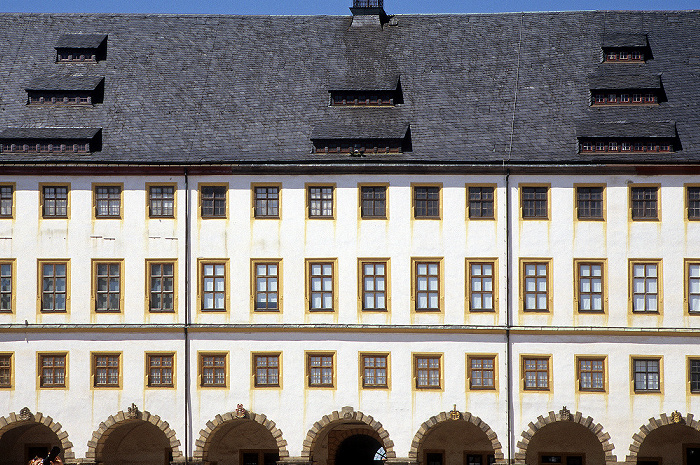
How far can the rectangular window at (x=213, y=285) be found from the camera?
1917 inches

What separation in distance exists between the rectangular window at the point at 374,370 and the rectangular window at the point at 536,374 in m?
5.55

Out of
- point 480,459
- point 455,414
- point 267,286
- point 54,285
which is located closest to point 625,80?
point 455,414

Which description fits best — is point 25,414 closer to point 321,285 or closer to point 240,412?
point 240,412

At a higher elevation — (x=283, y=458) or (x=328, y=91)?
(x=328, y=91)

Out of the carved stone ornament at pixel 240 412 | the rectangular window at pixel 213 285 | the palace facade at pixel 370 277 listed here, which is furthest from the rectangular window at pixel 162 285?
the carved stone ornament at pixel 240 412

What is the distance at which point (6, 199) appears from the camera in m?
49.3

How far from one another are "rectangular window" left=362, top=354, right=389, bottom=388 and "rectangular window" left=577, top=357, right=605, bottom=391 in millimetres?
7693

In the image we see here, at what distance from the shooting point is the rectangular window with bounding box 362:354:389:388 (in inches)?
1882

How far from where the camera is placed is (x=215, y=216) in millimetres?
48875

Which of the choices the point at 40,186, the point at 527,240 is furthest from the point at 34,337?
the point at 527,240

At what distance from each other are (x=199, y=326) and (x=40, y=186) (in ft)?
28.9

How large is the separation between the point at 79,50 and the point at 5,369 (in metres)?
14.9

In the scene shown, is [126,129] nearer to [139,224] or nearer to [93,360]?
[139,224]

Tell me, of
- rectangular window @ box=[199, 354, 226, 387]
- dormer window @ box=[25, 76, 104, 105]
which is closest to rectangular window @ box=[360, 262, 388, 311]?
rectangular window @ box=[199, 354, 226, 387]
